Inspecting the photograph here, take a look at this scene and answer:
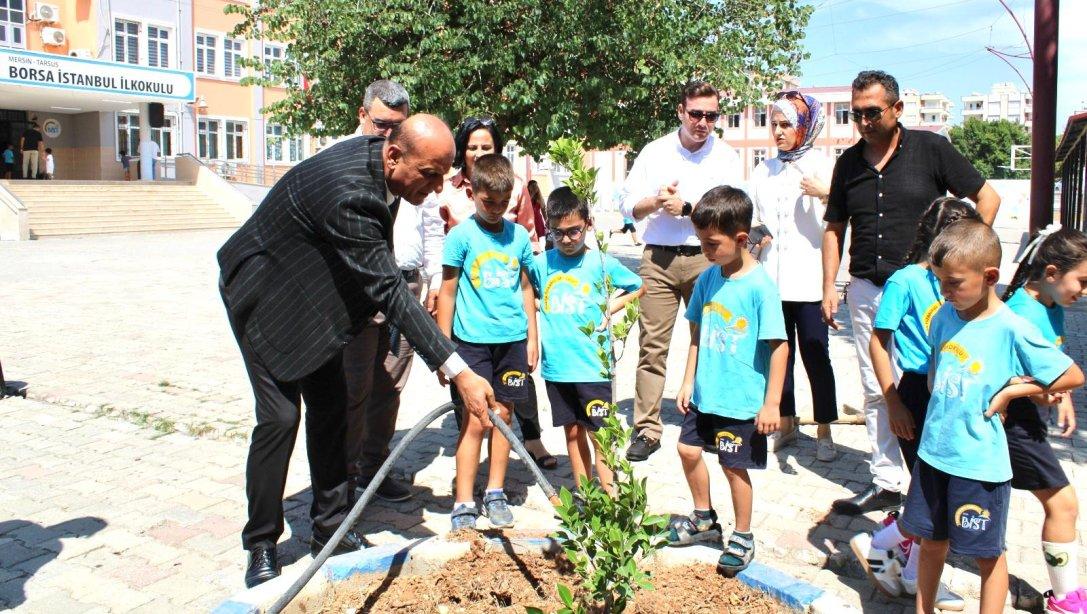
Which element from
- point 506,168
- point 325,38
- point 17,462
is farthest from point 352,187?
point 325,38

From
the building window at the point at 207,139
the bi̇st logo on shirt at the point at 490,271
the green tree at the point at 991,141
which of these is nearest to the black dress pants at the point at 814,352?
the bi̇st logo on shirt at the point at 490,271

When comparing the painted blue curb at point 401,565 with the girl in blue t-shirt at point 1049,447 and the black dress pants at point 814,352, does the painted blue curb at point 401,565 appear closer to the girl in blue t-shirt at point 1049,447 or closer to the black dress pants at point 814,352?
the girl in blue t-shirt at point 1049,447

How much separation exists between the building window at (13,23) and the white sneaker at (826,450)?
38.4 m

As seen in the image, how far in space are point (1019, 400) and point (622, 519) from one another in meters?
1.59

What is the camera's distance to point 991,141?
95312 millimetres

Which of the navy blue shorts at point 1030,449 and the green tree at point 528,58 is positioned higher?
the green tree at point 528,58

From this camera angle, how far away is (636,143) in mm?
13625

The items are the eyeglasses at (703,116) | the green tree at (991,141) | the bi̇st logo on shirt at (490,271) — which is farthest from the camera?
the green tree at (991,141)

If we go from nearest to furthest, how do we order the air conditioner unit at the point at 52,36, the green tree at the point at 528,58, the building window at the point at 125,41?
the green tree at the point at 528,58 < the air conditioner unit at the point at 52,36 < the building window at the point at 125,41

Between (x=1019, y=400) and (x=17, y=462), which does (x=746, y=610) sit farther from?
(x=17, y=462)

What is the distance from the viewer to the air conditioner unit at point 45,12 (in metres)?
34.4

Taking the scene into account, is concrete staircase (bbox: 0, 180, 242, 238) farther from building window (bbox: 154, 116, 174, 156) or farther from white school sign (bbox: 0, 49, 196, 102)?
building window (bbox: 154, 116, 174, 156)

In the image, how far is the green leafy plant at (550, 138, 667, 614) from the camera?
282 centimetres

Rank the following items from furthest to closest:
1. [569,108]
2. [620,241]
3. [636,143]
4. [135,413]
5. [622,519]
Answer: [620,241]
[636,143]
[569,108]
[135,413]
[622,519]
